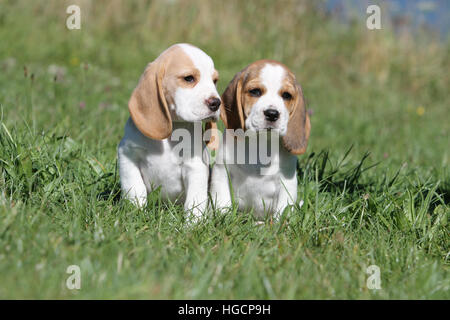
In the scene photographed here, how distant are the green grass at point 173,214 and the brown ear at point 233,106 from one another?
711 millimetres

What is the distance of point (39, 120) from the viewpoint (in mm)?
5016

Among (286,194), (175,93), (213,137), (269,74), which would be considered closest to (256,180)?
(286,194)

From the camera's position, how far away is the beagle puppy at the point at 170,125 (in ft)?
10.9

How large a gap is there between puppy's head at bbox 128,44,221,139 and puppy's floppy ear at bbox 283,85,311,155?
1.92 ft

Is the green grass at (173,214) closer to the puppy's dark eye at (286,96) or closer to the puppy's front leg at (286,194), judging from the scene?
the puppy's front leg at (286,194)

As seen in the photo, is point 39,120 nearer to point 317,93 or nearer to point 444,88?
point 317,93

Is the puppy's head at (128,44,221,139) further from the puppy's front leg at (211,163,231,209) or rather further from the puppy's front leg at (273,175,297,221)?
the puppy's front leg at (273,175,297,221)

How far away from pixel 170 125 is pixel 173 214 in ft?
2.08

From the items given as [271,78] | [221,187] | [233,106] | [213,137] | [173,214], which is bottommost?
[173,214]

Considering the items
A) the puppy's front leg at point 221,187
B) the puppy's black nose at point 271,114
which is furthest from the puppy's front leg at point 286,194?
the puppy's black nose at point 271,114

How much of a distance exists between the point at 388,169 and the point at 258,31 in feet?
18.8

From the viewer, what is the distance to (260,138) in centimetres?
364

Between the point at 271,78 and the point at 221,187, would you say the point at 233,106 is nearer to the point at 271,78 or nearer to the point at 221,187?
the point at 271,78

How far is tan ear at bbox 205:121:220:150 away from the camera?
12.0 ft
